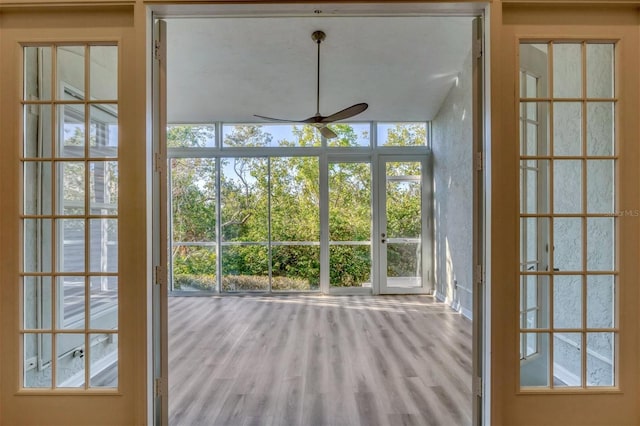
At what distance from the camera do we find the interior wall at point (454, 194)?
13.3ft

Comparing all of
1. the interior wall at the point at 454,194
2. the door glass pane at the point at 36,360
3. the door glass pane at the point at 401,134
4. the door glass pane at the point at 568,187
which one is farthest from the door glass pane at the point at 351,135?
the door glass pane at the point at 36,360

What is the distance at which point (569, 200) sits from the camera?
2.12 meters

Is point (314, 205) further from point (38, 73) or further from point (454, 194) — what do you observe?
point (38, 73)

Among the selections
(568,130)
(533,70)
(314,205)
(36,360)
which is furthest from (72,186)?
(314,205)

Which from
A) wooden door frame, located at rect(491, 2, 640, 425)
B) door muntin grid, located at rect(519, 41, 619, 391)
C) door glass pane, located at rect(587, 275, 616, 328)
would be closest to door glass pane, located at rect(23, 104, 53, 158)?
wooden door frame, located at rect(491, 2, 640, 425)

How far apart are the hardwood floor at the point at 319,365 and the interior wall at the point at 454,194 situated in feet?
1.72

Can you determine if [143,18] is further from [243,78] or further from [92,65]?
[243,78]

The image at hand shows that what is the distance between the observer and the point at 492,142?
1592 millimetres

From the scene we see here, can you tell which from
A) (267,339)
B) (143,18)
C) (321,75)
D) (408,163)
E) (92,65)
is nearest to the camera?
(143,18)

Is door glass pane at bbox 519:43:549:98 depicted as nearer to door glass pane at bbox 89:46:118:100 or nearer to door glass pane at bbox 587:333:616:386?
door glass pane at bbox 587:333:616:386

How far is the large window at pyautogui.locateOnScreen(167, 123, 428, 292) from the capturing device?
216 inches

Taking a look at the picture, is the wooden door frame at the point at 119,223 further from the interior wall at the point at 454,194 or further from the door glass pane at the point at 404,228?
the door glass pane at the point at 404,228

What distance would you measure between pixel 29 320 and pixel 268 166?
13.4 feet

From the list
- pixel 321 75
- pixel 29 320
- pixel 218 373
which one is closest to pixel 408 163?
pixel 321 75
